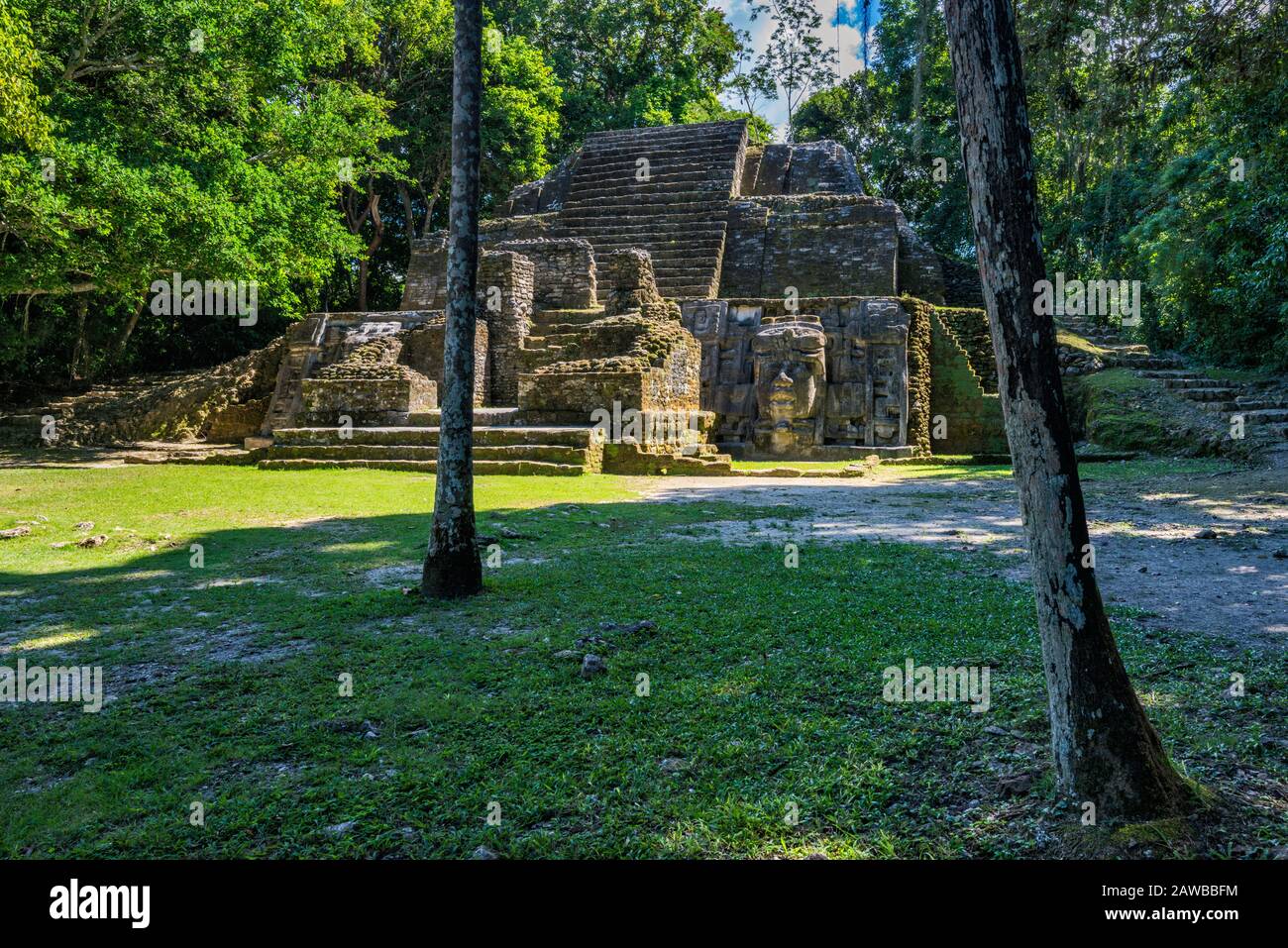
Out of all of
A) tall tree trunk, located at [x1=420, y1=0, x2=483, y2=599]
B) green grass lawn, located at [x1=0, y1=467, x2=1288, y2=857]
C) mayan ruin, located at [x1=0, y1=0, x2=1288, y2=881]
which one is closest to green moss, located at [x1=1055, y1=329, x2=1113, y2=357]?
mayan ruin, located at [x1=0, y1=0, x2=1288, y2=881]

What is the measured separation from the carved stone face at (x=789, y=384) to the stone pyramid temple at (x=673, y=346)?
4 centimetres

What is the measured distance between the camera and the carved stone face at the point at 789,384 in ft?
55.8

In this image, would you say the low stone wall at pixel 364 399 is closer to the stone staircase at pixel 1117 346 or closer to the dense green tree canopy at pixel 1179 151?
the dense green tree canopy at pixel 1179 151

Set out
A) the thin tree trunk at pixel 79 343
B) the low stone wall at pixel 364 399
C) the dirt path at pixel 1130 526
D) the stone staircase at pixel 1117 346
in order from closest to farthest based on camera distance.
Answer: the dirt path at pixel 1130 526
the low stone wall at pixel 364 399
the stone staircase at pixel 1117 346
the thin tree trunk at pixel 79 343

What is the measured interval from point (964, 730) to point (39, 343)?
25536 millimetres

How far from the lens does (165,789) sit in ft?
9.54

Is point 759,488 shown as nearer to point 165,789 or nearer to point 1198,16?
point 1198,16

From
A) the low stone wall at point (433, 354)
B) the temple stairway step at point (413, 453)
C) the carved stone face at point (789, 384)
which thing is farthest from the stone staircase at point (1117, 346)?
the low stone wall at point (433, 354)

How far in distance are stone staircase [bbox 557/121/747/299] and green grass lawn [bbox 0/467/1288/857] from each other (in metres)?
17.3

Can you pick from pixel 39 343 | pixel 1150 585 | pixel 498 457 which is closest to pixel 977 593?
pixel 1150 585

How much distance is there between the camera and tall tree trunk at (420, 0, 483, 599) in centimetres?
533

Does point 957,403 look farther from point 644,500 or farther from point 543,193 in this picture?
point 543,193

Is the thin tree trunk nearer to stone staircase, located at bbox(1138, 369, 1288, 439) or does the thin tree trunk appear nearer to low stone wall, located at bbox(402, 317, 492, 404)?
low stone wall, located at bbox(402, 317, 492, 404)

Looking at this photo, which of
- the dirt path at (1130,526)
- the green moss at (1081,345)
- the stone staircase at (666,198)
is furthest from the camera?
the stone staircase at (666,198)
